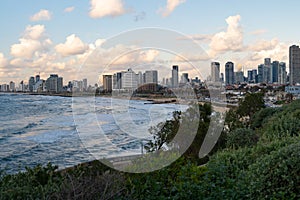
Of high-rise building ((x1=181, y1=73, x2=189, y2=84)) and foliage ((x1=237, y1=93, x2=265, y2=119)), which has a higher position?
high-rise building ((x1=181, y1=73, x2=189, y2=84))

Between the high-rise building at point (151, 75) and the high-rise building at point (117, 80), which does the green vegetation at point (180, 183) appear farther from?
the high-rise building at point (117, 80)

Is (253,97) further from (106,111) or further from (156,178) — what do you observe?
(106,111)

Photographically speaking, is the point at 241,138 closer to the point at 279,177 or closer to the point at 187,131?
the point at 187,131

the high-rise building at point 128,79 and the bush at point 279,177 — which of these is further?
the high-rise building at point 128,79

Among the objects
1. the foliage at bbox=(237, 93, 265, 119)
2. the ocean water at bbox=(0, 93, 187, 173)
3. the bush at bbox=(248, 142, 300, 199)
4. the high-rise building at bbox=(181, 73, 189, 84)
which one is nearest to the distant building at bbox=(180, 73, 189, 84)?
the high-rise building at bbox=(181, 73, 189, 84)

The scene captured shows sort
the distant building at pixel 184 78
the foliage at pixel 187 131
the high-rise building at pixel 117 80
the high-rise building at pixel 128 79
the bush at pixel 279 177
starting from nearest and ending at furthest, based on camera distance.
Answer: the bush at pixel 279 177
the high-rise building at pixel 128 79
the high-rise building at pixel 117 80
the distant building at pixel 184 78
the foliage at pixel 187 131

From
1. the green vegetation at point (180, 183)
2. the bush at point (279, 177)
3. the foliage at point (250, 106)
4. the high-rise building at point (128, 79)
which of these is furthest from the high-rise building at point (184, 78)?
the foliage at point (250, 106)

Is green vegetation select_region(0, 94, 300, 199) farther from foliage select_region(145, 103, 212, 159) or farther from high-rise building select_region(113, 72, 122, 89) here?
foliage select_region(145, 103, 212, 159)

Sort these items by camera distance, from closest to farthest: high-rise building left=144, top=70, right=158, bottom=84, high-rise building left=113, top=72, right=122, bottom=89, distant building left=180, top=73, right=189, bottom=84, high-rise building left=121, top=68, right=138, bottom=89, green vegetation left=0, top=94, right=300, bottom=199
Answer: green vegetation left=0, top=94, right=300, bottom=199
high-rise building left=121, top=68, right=138, bottom=89
high-rise building left=144, top=70, right=158, bottom=84
high-rise building left=113, top=72, right=122, bottom=89
distant building left=180, top=73, right=189, bottom=84

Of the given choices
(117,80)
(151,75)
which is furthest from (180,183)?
(117,80)

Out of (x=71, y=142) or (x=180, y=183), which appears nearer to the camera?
(x=180, y=183)

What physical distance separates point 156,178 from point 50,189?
125 cm

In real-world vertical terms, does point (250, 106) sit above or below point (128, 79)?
below

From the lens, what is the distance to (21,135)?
34.8 metres
